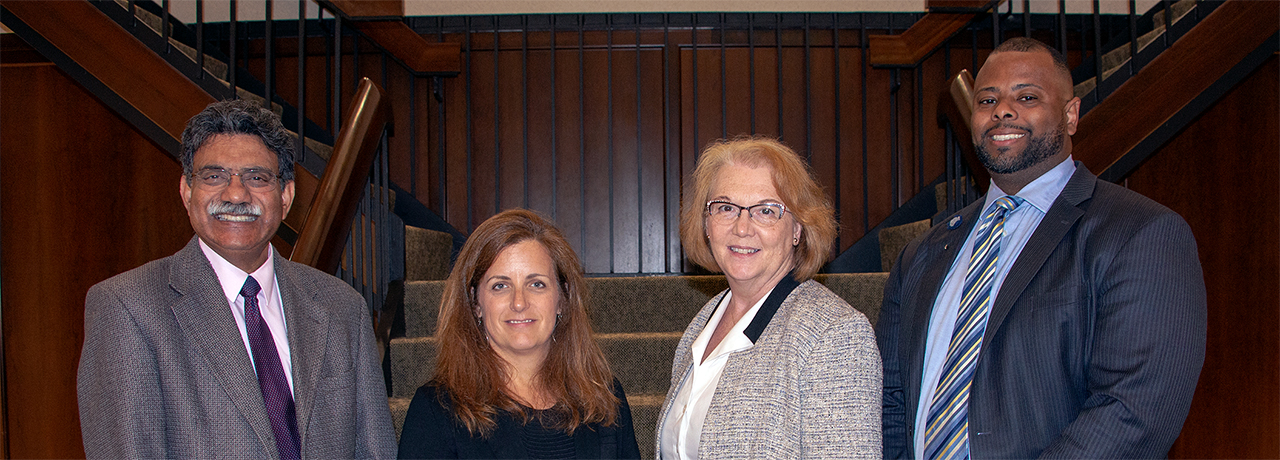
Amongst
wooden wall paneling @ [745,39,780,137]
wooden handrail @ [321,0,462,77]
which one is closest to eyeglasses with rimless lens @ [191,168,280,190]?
wooden handrail @ [321,0,462,77]

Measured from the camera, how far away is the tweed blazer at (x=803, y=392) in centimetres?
123

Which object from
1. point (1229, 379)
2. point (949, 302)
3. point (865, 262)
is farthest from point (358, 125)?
point (1229, 379)

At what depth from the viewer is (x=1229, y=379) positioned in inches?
135

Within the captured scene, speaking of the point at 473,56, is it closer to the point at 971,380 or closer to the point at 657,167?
Result: the point at 657,167

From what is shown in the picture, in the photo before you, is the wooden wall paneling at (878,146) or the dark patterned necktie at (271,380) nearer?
the dark patterned necktie at (271,380)

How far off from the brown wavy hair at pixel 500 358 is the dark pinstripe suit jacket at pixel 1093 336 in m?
0.66

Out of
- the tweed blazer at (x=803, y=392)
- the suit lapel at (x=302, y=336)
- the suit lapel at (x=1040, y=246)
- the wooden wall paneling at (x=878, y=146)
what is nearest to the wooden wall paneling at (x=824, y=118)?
the wooden wall paneling at (x=878, y=146)

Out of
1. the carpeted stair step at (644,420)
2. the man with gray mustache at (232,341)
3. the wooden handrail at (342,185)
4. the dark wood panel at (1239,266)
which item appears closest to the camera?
the man with gray mustache at (232,341)

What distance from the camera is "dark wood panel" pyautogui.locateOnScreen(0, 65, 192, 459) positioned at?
378 centimetres

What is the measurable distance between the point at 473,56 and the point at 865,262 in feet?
8.14

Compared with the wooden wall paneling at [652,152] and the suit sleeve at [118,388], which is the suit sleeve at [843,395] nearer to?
the suit sleeve at [118,388]

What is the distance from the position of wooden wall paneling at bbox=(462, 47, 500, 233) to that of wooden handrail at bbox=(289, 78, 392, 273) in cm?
179

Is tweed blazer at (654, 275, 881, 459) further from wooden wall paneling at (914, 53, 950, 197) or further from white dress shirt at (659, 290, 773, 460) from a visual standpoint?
wooden wall paneling at (914, 53, 950, 197)

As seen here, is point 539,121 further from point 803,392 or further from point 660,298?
point 803,392
